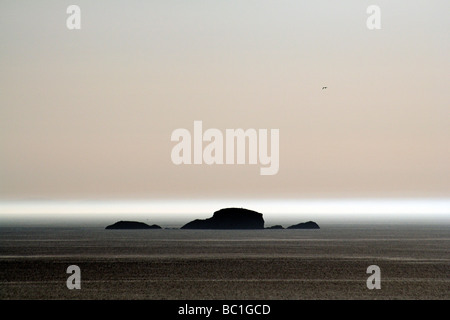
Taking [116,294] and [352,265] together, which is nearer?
[116,294]

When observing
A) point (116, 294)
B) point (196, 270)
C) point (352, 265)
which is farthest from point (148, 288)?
point (352, 265)

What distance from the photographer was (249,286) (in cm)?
6850

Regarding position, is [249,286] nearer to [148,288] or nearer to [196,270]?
[148,288]
